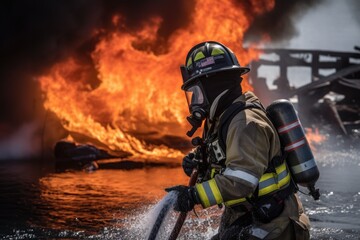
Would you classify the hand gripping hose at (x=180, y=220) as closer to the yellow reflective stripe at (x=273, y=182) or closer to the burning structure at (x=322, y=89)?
the yellow reflective stripe at (x=273, y=182)

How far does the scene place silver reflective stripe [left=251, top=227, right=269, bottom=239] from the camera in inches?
117

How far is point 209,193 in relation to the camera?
9.42ft

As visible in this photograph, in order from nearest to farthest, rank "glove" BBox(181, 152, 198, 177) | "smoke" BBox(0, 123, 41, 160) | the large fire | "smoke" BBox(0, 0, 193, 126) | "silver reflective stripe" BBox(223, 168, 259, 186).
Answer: "silver reflective stripe" BBox(223, 168, 259, 186) < "glove" BBox(181, 152, 198, 177) < the large fire < "smoke" BBox(0, 123, 41, 160) < "smoke" BBox(0, 0, 193, 126)

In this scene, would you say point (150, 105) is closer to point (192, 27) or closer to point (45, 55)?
point (192, 27)

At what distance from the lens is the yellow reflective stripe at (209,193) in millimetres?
2850

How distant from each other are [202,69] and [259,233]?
1.19 meters

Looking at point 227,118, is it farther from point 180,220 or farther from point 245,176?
point 180,220

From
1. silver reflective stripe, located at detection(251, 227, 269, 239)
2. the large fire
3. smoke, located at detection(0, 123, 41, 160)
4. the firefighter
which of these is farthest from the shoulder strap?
smoke, located at detection(0, 123, 41, 160)

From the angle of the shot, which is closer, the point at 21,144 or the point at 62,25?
the point at 21,144

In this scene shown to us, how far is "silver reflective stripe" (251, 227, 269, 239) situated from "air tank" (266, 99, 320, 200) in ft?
1.52

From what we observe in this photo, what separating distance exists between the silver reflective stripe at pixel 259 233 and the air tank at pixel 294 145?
0.46 meters

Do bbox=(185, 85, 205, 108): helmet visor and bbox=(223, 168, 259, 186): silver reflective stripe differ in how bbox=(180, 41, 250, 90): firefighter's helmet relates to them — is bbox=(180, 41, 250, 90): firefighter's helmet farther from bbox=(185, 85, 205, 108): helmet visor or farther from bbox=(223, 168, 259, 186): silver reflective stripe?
bbox=(223, 168, 259, 186): silver reflective stripe

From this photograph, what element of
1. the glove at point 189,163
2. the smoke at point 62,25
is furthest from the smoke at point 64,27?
the glove at point 189,163

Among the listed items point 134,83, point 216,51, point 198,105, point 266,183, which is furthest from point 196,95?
point 134,83
